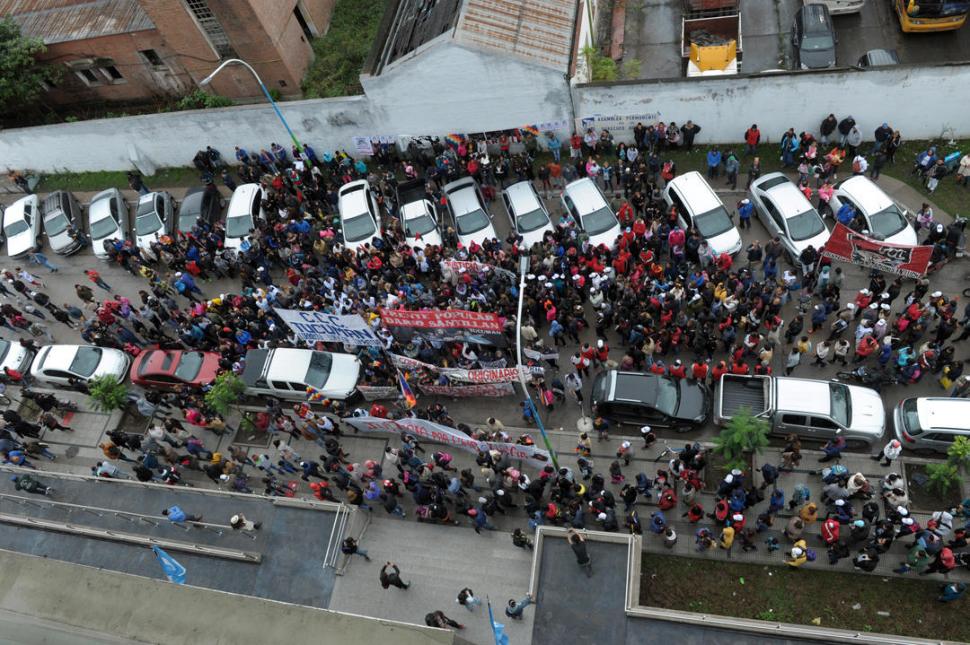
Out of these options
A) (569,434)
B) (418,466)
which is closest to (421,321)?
(418,466)

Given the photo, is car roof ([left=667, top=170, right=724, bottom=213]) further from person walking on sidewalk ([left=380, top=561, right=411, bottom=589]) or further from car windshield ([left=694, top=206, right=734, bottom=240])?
person walking on sidewalk ([left=380, top=561, right=411, bottom=589])

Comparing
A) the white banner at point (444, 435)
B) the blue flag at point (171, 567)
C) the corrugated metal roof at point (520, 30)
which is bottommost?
the blue flag at point (171, 567)

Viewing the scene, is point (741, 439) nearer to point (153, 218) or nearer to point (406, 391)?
point (406, 391)

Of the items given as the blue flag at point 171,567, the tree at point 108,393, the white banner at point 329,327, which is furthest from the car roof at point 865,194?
the tree at point 108,393

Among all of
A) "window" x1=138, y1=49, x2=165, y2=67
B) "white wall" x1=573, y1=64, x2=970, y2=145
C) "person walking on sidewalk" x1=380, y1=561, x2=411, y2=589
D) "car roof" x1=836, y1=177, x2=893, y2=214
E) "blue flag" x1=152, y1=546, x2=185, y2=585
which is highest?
"window" x1=138, y1=49, x2=165, y2=67

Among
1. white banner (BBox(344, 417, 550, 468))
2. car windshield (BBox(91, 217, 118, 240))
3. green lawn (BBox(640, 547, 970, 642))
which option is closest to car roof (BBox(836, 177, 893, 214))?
green lawn (BBox(640, 547, 970, 642))

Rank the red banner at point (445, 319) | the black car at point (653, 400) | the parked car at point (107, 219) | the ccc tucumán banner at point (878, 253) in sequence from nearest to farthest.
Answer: the black car at point (653, 400)
the ccc tucumán banner at point (878, 253)
the red banner at point (445, 319)
the parked car at point (107, 219)

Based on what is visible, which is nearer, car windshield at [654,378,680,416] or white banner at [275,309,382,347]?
car windshield at [654,378,680,416]

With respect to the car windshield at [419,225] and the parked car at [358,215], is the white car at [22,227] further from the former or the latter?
the car windshield at [419,225]
